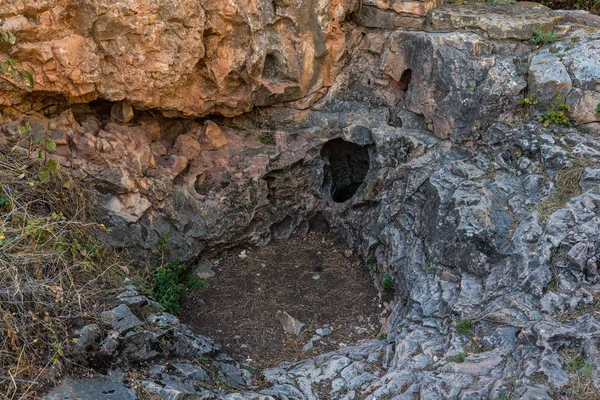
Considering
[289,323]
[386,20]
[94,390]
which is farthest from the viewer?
[386,20]

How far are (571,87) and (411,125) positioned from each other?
164 cm

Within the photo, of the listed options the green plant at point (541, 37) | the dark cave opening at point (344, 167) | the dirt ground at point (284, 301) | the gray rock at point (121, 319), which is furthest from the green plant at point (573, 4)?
the gray rock at point (121, 319)

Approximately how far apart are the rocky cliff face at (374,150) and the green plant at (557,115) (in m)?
0.02

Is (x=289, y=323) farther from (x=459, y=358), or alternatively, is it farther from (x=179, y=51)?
(x=179, y=51)

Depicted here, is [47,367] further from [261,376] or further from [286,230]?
[286,230]

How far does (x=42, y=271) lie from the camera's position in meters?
4.46

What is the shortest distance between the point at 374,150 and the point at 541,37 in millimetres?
2009

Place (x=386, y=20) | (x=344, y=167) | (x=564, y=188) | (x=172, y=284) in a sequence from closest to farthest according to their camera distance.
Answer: (x=564, y=188)
(x=172, y=284)
(x=386, y=20)
(x=344, y=167)

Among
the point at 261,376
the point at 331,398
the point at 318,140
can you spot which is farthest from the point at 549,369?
the point at 318,140

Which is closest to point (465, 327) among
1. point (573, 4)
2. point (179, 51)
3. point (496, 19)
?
point (496, 19)

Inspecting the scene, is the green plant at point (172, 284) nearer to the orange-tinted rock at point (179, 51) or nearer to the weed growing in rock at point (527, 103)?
the orange-tinted rock at point (179, 51)

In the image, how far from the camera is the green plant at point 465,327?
14.4ft

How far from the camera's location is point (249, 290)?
621 centimetres

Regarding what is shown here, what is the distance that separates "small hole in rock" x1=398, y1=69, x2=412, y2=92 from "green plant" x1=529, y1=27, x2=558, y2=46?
1.26 metres
